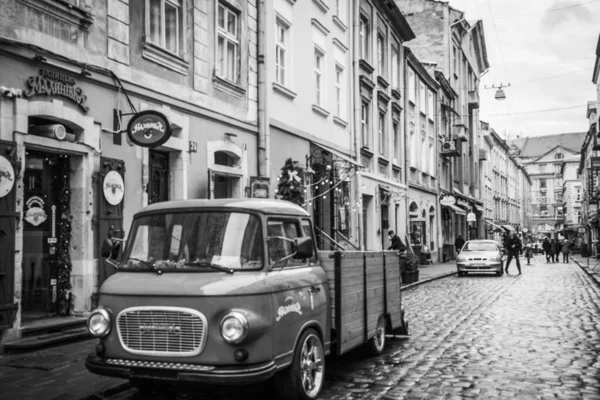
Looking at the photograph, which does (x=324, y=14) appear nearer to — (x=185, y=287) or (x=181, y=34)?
(x=181, y=34)

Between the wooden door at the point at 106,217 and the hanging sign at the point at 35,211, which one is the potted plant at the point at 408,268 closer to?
the wooden door at the point at 106,217

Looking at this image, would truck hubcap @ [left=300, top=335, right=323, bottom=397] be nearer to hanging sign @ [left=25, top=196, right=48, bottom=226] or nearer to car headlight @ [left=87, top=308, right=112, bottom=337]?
car headlight @ [left=87, top=308, right=112, bottom=337]

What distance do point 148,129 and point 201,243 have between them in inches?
188


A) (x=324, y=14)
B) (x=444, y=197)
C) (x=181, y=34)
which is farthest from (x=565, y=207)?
(x=181, y=34)

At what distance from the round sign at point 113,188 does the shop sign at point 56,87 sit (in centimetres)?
114

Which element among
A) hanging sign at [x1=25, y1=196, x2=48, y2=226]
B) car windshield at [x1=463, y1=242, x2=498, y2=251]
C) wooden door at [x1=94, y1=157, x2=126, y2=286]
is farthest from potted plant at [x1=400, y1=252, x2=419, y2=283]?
hanging sign at [x1=25, y1=196, x2=48, y2=226]

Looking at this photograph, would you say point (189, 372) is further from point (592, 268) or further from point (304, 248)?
point (592, 268)

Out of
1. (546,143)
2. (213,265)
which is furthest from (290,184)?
(546,143)

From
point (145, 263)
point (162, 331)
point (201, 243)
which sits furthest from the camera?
point (145, 263)

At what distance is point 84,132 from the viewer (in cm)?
1020

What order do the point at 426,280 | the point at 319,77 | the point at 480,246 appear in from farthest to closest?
the point at 480,246 → the point at 426,280 → the point at 319,77

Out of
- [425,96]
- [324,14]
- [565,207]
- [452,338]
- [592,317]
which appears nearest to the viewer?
[452,338]

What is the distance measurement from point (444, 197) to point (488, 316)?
2588 cm

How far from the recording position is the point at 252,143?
15875 millimetres
